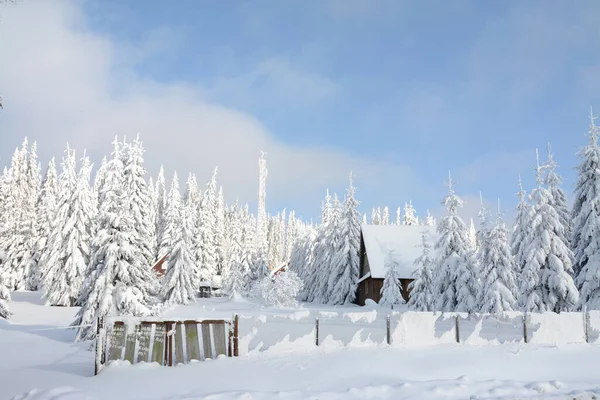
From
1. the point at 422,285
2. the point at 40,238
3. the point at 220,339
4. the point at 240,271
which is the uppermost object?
the point at 40,238

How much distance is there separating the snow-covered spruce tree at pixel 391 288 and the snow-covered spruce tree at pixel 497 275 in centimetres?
1173

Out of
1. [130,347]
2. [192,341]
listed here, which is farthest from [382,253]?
[130,347]

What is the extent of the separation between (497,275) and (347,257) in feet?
70.5

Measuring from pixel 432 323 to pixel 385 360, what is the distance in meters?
3.75

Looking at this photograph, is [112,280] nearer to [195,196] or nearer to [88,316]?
[88,316]

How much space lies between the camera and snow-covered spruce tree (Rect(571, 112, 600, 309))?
28641mm

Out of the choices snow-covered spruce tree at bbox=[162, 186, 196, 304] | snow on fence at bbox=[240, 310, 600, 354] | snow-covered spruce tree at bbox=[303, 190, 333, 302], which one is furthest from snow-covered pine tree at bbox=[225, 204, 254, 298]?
snow on fence at bbox=[240, 310, 600, 354]

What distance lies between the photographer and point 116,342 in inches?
589

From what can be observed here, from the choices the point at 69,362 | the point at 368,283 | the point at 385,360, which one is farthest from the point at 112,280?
the point at 368,283

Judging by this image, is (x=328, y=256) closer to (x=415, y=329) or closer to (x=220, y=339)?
(x=415, y=329)

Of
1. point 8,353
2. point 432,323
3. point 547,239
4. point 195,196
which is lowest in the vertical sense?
point 8,353

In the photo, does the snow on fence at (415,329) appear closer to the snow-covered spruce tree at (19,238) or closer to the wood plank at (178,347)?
the wood plank at (178,347)

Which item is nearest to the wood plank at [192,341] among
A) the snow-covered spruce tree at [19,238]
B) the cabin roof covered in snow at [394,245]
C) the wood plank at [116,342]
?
the wood plank at [116,342]

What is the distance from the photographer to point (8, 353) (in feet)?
68.3
